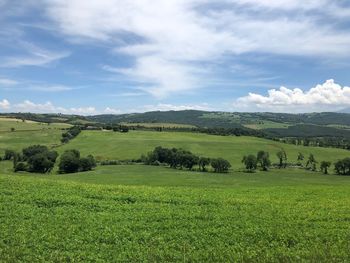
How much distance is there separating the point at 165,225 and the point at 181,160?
438ft

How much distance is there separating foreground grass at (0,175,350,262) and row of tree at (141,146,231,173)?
4620 inches

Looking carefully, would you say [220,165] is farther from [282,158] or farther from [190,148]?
[282,158]

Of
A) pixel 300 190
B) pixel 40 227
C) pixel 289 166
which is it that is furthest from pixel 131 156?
pixel 40 227

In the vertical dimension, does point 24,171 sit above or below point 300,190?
below

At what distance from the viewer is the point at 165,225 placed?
21609 mm

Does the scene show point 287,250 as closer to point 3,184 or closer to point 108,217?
point 108,217

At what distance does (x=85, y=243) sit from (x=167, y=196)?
9.75 meters

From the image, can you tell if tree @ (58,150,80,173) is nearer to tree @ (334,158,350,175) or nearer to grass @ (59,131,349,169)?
grass @ (59,131,349,169)

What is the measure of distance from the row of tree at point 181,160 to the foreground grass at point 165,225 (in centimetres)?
11734

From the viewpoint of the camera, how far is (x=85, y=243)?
19031 millimetres

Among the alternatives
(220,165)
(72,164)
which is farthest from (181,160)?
(72,164)

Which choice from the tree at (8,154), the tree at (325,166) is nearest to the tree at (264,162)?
the tree at (325,166)

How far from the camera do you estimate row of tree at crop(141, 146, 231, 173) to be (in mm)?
147500

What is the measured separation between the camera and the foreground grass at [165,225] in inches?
705
